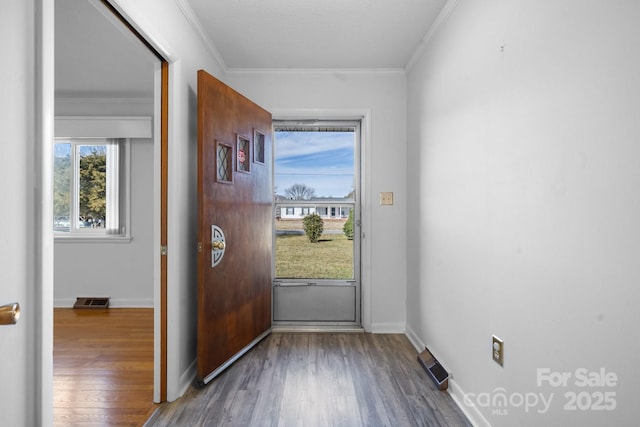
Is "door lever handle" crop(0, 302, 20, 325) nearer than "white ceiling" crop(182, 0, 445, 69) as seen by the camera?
Yes

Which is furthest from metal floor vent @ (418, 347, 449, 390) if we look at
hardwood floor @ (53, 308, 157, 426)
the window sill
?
the window sill

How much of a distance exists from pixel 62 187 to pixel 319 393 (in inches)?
161

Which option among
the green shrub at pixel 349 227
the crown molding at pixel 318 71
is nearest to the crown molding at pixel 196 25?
the crown molding at pixel 318 71

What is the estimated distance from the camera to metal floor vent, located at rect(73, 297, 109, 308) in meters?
4.13

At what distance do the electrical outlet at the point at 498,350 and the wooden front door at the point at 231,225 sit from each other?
1736mm

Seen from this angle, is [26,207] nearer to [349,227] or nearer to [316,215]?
[316,215]

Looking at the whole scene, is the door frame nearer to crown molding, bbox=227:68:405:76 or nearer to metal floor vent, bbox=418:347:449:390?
crown molding, bbox=227:68:405:76

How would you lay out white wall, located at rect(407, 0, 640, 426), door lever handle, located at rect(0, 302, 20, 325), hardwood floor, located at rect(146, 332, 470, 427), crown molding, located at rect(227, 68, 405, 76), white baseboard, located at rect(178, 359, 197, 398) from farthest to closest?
crown molding, located at rect(227, 68, 405, 76) → white baseboard, located at rect(178, 359, 197, 398) → hardwood floor, located at rect(146, 332, 470, 427) → white wall, located at rect(407, 0, 640, 426) → door lever handle, located at rect(0, 302, 20, 325)

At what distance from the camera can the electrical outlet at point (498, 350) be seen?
1614 mm

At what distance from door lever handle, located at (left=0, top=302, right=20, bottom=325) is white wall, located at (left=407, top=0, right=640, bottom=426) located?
1739mm

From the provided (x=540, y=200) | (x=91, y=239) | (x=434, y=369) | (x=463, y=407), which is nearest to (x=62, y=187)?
(x=91, y=239)

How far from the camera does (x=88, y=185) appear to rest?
4234 mm

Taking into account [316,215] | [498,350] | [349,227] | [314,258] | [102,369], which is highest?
[316,215]

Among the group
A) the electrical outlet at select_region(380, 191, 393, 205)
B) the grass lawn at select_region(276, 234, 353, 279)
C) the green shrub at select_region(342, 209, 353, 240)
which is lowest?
the grass lawn at select_region(276, 234, 353, 279)
